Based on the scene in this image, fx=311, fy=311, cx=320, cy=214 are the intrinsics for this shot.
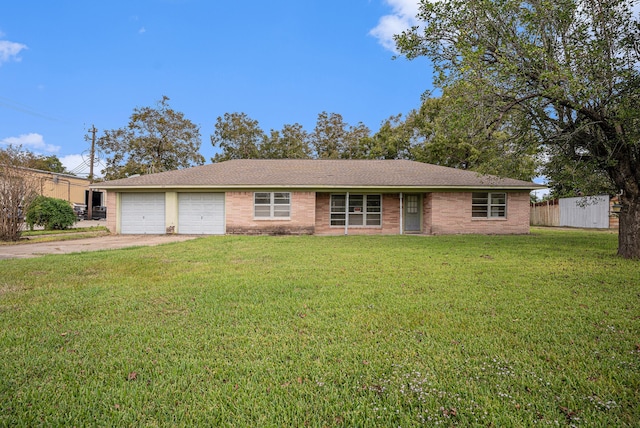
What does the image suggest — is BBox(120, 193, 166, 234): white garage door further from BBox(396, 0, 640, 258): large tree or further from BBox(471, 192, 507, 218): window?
BBox(471, 192, 507, 218): window

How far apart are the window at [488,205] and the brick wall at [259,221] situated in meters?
8.18

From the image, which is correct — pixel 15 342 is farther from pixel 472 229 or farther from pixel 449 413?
pixel 472 229

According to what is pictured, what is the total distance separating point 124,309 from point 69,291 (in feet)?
5.12

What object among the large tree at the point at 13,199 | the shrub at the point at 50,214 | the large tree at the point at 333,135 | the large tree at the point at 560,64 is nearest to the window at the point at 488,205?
the large tree at the point at 560,64

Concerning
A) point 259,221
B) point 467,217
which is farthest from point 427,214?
point 259,221

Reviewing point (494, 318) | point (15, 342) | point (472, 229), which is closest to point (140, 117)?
point (472, 229)

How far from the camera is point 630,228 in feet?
26.5

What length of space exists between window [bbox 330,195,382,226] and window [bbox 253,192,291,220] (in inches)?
99.0

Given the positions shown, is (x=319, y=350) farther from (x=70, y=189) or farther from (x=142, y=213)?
(x=70, y=189)

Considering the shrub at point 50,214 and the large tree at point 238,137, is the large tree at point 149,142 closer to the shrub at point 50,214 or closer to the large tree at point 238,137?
the large tree at point 238,137

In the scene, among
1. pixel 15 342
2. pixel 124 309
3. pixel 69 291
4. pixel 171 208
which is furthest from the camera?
pixel 171 208

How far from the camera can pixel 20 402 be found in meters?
2.11

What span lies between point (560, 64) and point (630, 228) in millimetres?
4645

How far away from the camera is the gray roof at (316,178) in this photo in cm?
1484
